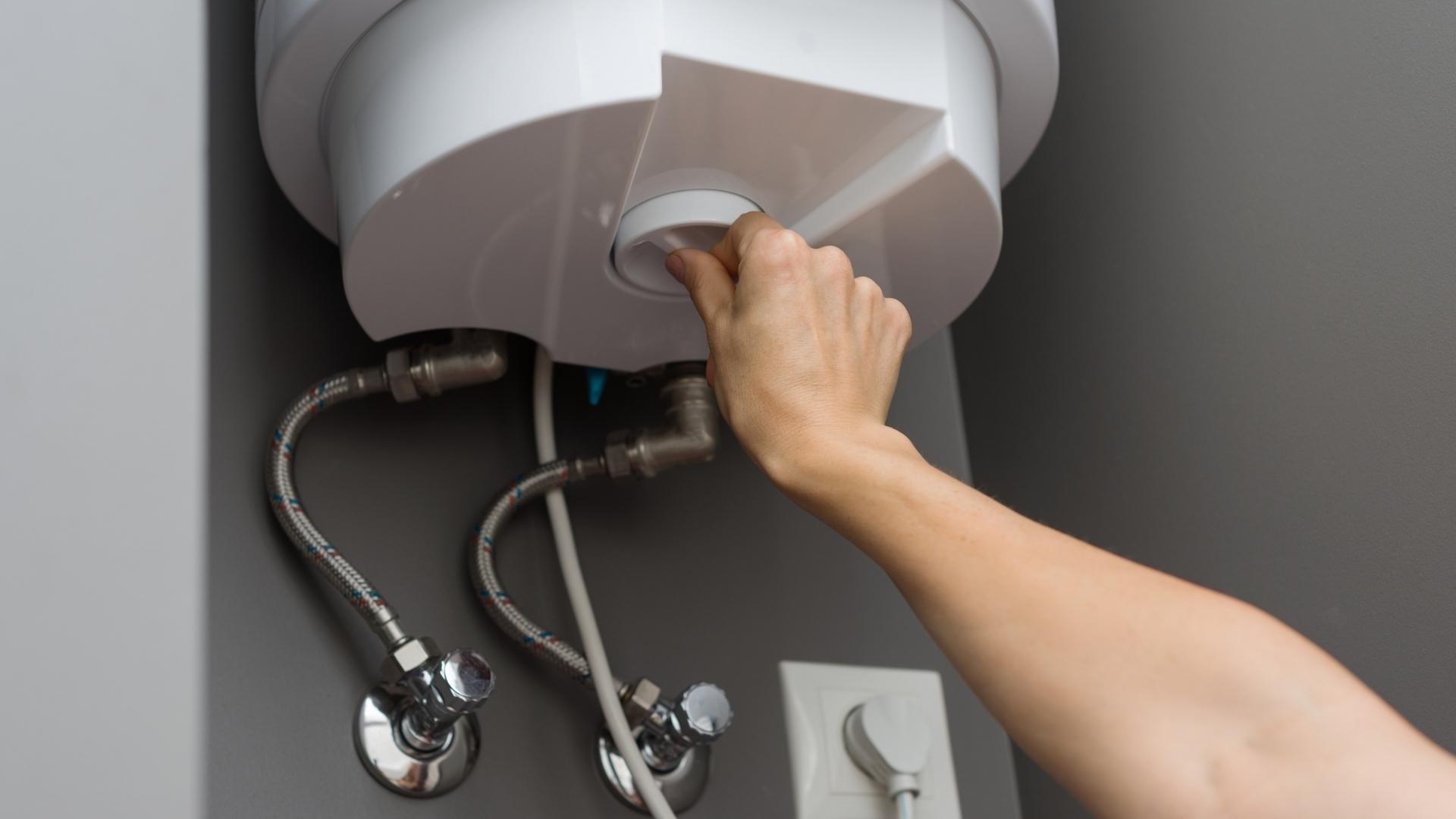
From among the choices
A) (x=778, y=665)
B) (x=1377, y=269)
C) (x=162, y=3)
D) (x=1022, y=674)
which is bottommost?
(x=1022, y=674)

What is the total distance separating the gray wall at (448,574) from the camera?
2.34ft

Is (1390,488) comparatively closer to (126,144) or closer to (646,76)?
(646,76)

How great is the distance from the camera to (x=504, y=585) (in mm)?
833

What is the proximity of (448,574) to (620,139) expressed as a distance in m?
0.35

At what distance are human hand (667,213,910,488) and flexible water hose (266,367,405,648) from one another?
0.79 feet

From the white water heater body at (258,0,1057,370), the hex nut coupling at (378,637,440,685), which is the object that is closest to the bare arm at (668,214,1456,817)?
the white water heater body at (258,0,1057,370)

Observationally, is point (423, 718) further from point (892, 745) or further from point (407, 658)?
point (892, 745)

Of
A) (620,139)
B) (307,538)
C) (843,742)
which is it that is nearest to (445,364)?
(307,538)

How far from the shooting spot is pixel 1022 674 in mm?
447

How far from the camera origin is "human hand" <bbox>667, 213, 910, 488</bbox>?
557mm

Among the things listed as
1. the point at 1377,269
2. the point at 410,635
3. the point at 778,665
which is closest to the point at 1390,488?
the point at 1377,269

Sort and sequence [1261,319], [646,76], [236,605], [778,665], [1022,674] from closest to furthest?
[1022,674], [646,76], [236,605], [1261,319], [778,665]

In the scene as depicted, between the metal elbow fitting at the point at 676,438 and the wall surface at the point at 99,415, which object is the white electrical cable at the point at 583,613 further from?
the wall surface at the point at 99,415

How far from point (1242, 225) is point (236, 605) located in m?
0.67
